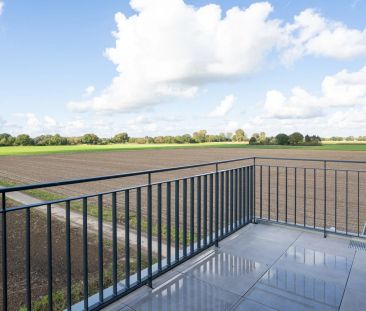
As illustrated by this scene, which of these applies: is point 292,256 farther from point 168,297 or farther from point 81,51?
point 81,51

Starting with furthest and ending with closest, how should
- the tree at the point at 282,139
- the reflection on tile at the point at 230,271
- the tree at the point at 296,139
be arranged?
the tree at the point at 282,139
the tree at the point at 296,139
the reflection on tile at the point at 230,271

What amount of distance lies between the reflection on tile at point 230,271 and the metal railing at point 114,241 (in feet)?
0.71

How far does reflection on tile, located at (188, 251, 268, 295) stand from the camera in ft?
8.67

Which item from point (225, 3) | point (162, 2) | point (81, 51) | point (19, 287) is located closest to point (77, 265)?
point (19, 287)

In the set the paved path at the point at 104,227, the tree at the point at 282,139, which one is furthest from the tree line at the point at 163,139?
the paved path at the point at 104,227

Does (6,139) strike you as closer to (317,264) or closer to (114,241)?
(114,241)

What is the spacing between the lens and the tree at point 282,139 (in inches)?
2830

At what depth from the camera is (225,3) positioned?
977 cm

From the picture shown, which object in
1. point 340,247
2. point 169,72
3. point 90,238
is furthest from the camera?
point 169,72

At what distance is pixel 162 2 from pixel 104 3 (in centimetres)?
215

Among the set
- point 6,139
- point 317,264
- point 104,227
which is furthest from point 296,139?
point 317,264

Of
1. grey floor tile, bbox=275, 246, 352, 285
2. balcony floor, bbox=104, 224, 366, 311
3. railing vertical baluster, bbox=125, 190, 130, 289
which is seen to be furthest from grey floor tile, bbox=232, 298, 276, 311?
railing vertical baluster, bbox=125, 190, 130, 289

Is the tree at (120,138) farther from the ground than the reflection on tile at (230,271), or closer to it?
farther from the ground

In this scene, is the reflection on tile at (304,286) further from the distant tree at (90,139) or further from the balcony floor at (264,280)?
the distant tree at (90,139)
